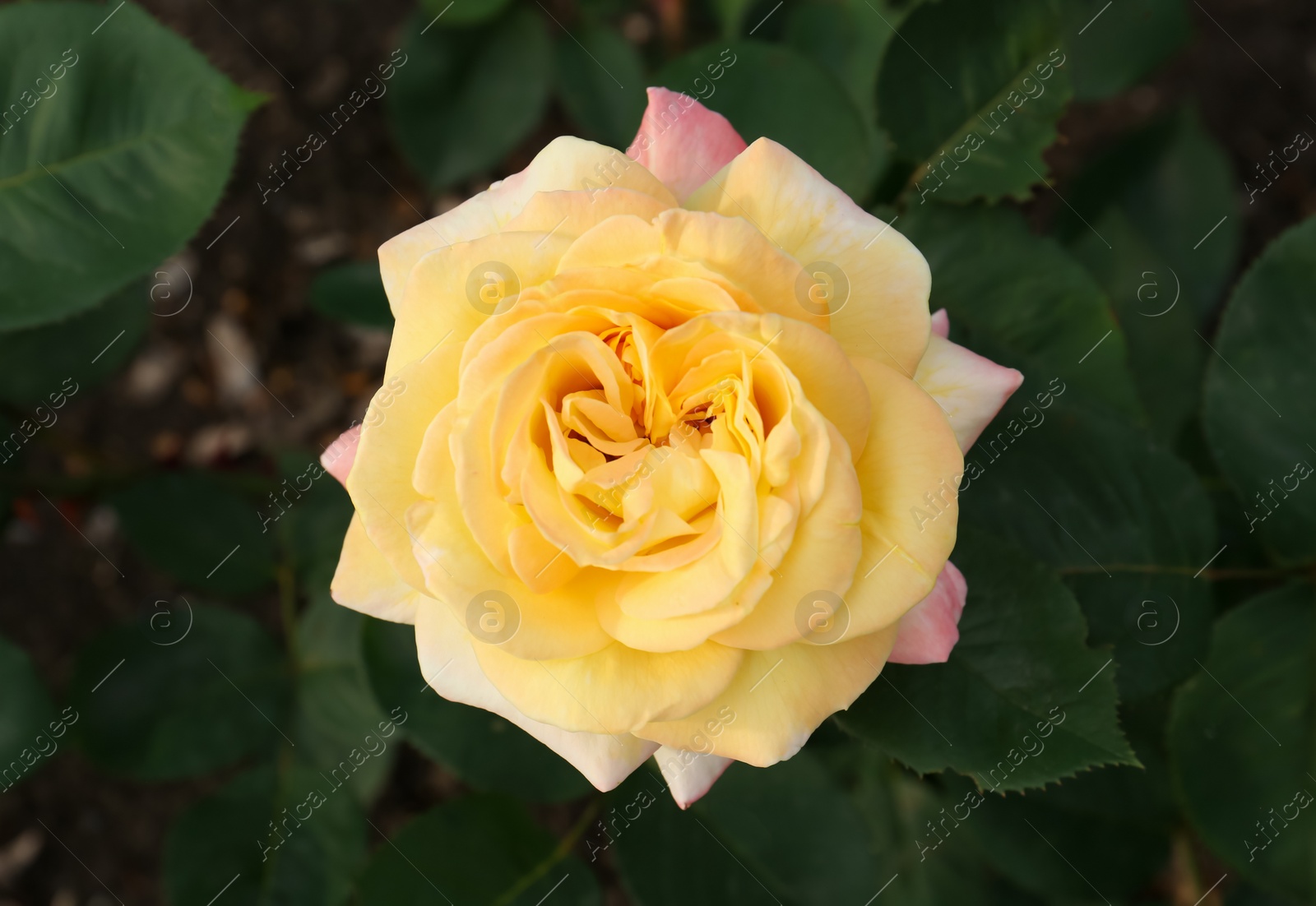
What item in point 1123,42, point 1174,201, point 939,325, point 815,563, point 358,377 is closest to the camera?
point 815,563

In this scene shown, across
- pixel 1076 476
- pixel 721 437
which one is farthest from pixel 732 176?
pixel 1076 476

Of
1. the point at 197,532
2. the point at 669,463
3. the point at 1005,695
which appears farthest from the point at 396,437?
the point at 197,532

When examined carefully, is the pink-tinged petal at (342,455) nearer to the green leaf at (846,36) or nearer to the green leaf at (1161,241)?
the green leaf at (846,36)

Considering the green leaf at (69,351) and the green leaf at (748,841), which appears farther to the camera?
the green leaf at (69,351)

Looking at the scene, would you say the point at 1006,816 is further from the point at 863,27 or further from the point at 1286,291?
the point at 863,27

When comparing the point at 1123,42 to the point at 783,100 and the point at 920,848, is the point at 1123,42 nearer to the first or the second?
the point at 783,100

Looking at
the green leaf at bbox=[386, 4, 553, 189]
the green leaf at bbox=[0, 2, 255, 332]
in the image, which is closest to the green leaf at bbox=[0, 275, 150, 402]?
the green leaf at bbox=[0, 2, 255, 332]

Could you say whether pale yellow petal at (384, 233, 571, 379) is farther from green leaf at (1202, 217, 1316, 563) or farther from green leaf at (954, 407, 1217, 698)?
green leaf at (1202, 217, 1316, 563)

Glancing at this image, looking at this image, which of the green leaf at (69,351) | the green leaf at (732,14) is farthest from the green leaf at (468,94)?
the green leaf at (69,351)
